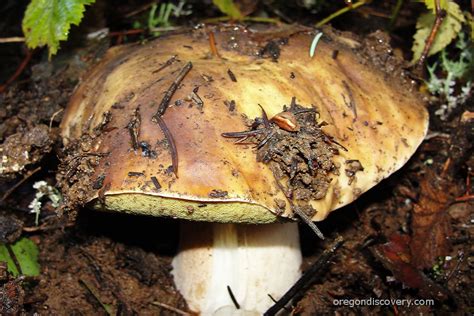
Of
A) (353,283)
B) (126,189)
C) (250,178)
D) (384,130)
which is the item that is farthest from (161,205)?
(353,283)

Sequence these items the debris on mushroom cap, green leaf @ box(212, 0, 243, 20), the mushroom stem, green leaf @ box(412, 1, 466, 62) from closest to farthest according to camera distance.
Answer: the debris on mushroom cap
the mushroom stem
green leaf @ box(412, 1, 466, 62)
green leaf @ box(212, 0, 243, 20)

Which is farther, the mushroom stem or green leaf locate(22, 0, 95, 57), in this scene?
green leaf locate(22, 0, 95, 57)

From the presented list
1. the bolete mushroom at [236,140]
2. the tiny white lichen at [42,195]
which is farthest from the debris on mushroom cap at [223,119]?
the tiny white lichen at [42,195]

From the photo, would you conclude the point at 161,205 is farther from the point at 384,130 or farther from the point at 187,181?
the point at 384,130

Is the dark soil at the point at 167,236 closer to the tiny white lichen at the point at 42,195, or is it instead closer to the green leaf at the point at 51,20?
the tiny white lichen at the point at 42,195

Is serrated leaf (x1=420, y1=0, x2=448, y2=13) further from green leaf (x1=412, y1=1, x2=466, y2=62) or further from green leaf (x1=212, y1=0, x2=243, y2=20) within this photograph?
green leaf (x1=212, y1=0, x2=243, y2=20)

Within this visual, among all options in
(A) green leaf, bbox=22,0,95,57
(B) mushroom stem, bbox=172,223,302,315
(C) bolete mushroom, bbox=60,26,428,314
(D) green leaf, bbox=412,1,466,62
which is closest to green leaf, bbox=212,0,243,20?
(C) bolete mushroom, bbox=60,26,428,314
